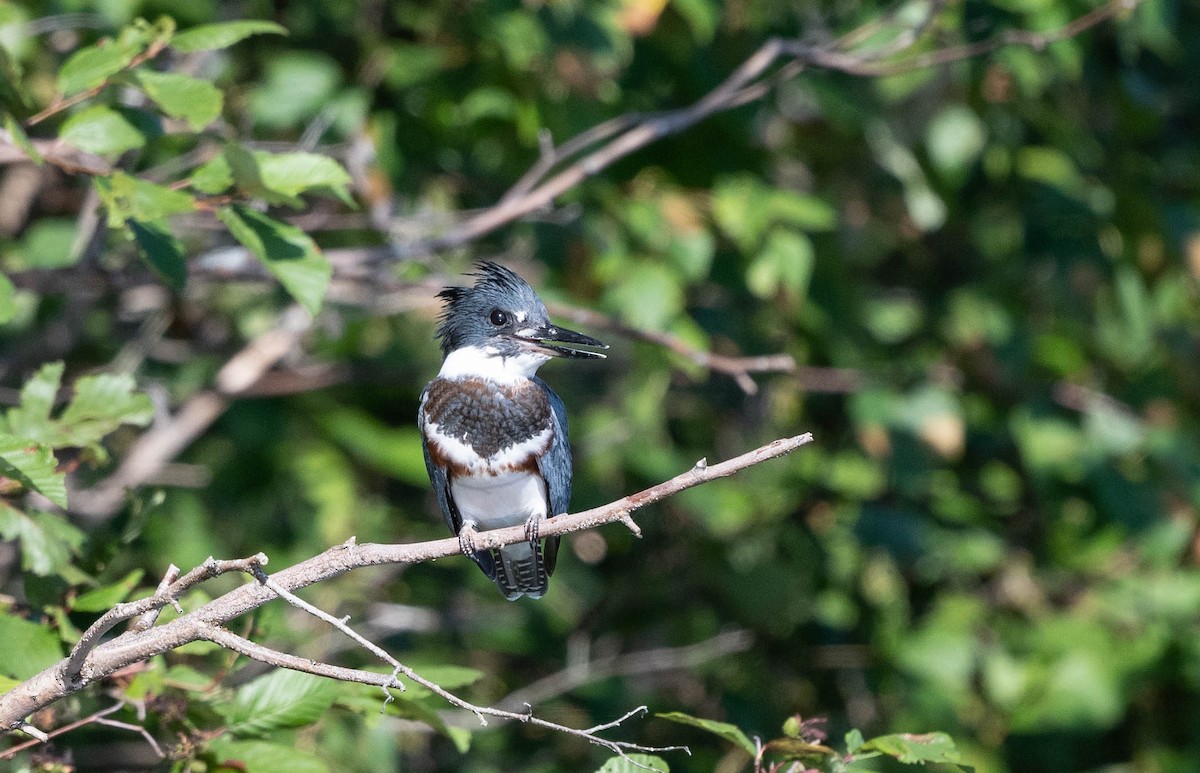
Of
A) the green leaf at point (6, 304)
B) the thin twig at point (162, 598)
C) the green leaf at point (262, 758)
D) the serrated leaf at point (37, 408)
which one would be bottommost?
the green leaf at point (262, 758)

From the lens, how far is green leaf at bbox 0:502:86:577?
2.53 meters

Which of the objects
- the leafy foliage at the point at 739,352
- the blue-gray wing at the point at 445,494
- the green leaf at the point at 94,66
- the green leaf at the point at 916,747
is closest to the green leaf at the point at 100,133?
the green leaf at the point at 94,66

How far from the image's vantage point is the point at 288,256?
8.87 feet

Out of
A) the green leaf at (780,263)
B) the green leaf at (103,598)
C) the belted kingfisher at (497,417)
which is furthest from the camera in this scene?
the green leaf at (780,263)

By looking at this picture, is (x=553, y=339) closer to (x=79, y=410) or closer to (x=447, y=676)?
(x=447, y=676)

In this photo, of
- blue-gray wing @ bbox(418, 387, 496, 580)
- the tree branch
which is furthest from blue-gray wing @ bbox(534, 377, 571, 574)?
the tree branch

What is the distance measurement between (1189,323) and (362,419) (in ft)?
11.1

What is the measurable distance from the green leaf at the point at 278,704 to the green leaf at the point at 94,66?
1.18 metres

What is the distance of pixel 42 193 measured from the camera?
4.77 metres

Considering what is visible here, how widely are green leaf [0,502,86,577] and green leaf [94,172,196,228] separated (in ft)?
1.87

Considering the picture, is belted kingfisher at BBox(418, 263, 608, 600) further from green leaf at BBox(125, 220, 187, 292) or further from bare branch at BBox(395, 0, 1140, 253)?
green leaf at BBox(125, 220, 187, 292)

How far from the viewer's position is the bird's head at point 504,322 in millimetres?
3439

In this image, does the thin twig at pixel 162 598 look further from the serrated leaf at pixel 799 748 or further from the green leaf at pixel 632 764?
the serrated leaf at pixel 799 748

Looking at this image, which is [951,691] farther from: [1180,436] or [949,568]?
[1180,436]
